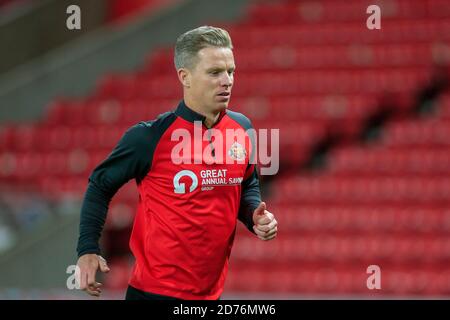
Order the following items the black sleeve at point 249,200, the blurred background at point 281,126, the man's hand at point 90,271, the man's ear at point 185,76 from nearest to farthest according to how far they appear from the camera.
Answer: the man's hand at point 90,271 → the man's ear at point 185,76 → the black sleeve at point 249,200 → the blurred background at point 281,126

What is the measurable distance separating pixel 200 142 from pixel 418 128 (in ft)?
19.4

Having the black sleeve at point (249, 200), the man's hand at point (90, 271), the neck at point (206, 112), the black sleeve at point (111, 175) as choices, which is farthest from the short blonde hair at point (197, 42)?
the man's hand at point (90, 271)

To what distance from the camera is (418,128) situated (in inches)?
349

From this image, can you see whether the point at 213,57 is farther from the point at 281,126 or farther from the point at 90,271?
the point at 281,126

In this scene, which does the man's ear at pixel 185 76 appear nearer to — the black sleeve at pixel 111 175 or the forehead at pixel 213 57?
the forehead at pixel 213 57

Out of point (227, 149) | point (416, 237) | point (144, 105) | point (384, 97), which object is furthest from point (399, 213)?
point (227, 149)

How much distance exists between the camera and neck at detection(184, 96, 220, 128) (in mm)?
3246

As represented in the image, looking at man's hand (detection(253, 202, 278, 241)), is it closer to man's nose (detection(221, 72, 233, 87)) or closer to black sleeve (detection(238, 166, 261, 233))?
black sleeve (detection(238, 166, 261, 233))

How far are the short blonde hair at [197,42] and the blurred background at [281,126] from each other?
3.27 m

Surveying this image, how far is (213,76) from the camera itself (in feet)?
10.4

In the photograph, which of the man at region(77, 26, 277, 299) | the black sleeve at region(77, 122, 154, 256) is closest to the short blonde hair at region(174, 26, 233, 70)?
the man at region(77, 26, 277, 299)

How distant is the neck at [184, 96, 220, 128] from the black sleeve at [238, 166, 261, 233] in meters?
0.24

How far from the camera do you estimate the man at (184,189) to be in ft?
10.4
